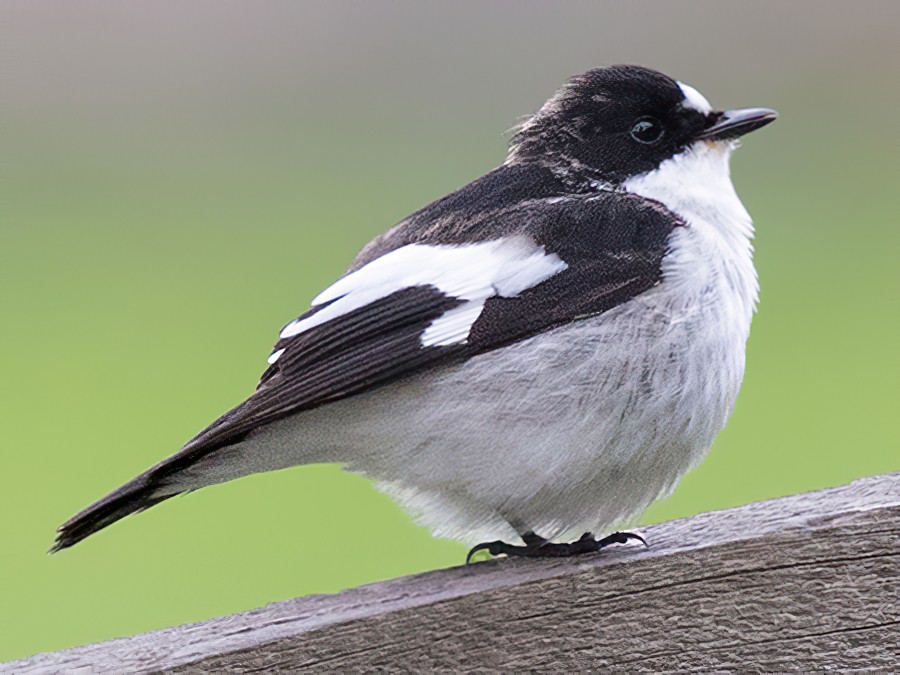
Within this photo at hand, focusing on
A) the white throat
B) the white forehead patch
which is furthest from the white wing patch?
the white forehead patch

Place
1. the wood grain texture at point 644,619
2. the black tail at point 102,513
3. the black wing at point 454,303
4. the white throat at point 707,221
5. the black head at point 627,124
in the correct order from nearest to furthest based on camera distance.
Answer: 1. the wood grain texture at point 644,619
2. the black tail at point 102,513
3. the black wing at point 454,303
4. the white throat at point 707,221
5. the black head at point 627,124

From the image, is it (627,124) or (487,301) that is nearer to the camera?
(487,301)

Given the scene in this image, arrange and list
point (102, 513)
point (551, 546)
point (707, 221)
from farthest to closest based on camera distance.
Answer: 1. point (707, 221)
2. point (551, 546)
3. point (102, 513)

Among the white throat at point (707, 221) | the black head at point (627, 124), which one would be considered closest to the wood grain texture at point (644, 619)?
the white throat at point (707, 221)

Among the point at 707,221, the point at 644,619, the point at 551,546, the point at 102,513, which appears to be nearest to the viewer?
the point at 644,619

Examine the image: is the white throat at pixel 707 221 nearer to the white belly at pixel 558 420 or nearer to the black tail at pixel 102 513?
the white belly at pixel 558 420

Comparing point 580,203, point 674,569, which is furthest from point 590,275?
point 674,569

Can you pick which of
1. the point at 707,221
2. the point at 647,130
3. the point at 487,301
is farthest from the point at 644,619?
the point at 647,130

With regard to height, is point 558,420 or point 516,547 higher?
point 558,420

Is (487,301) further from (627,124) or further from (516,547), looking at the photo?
(627,124)
